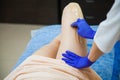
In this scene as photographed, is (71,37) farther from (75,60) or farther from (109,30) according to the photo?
(109,30)

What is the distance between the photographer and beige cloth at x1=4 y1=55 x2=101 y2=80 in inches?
44.1

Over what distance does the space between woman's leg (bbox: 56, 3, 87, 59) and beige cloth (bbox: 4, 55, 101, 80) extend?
0.42ft

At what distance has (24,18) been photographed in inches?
115

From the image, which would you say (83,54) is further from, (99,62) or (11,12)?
(11,12)

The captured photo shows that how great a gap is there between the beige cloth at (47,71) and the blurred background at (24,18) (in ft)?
4.67

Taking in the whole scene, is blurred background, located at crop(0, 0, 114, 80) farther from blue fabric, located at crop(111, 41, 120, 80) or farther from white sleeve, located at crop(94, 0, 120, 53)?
white sleeve, located at crop(94, 0, 120, 53)

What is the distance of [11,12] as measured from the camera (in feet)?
9.63

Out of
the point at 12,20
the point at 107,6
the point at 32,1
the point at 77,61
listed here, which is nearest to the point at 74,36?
the point at 77,61

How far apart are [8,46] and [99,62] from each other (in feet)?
4.82

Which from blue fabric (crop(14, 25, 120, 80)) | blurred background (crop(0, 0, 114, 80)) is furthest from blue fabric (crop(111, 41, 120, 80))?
blurred background (crop(0, 0, 114, 80))

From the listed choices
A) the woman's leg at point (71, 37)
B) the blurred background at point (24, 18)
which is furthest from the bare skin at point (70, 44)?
the blurred background at point (24, 18)

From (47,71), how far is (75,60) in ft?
0.61

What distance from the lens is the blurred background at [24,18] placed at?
2645 millimetres

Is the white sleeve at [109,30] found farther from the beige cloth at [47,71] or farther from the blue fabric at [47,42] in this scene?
the blue fabric at [47,42]
